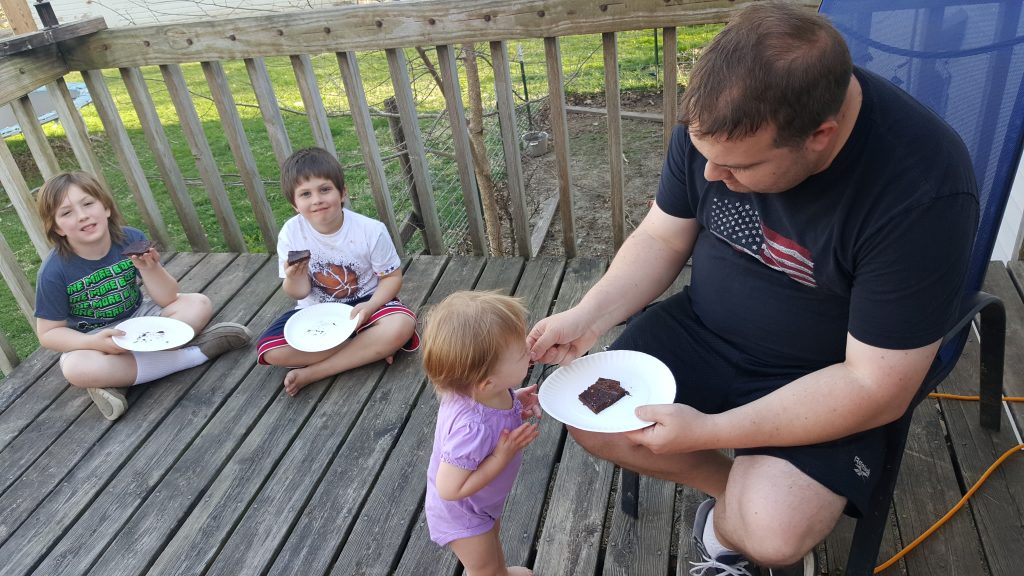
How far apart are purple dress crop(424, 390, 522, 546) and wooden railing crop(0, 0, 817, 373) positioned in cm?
160

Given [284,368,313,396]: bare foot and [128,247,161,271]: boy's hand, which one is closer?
[284,368,313,396]: bare foot

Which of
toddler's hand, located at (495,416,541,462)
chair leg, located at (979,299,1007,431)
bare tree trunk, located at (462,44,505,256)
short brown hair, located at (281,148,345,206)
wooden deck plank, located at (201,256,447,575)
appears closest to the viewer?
toddler's hand, located at (495,416,541,462)

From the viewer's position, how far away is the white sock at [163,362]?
2.83 metres

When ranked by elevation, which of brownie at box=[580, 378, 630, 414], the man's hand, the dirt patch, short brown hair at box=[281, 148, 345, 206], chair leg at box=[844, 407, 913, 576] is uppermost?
short brown hair at box=[281, 148, 345, 206]

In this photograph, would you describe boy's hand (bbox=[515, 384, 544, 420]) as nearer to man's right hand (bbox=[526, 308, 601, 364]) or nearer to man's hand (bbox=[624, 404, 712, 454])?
man's right hand (bbox=[526, 308, 601, 364])

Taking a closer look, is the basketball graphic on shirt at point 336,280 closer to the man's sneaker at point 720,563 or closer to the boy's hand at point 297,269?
the boy's hand at point 297,269

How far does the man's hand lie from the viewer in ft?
5.00

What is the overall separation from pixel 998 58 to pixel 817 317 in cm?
69

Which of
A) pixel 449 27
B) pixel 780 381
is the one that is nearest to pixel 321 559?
pixel 780 381

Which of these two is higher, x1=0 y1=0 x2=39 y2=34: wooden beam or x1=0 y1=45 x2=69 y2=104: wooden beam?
x1=0 y1=0 x2=39 y2=34: wooden beam

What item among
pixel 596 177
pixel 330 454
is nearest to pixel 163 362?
pixel 330 454

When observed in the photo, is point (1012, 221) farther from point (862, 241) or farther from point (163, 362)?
point (163, 362)

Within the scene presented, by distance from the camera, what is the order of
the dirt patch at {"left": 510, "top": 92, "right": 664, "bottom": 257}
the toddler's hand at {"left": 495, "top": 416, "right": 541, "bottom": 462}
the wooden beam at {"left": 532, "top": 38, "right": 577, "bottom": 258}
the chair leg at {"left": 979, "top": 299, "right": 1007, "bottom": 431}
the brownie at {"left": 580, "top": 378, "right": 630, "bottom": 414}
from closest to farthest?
the toddler's hand at {"left": 495, "top": 416, "right": 541, "bottom": 462} < the brownie at {"left": 580, "top": 378, "right": 630, "bottom": 414} < the chair leg at {"left": 979, "top": 299, "right": 1007, "bottom": 431} < the wooden beam at {"left": 532, "top": 38, "right": 577, "bottom": 258} < the dirt patch at {"left": 510, "top": 92, "right": 664, "bottom": 257}

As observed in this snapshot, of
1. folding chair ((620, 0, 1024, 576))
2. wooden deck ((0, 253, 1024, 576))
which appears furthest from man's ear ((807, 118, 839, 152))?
wooden deck ((0, 253, 1024, 576))
